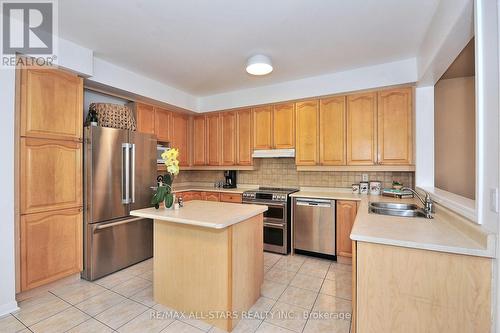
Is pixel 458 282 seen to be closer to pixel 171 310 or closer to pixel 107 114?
pixel 171 310

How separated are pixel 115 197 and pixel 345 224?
289 centimetres

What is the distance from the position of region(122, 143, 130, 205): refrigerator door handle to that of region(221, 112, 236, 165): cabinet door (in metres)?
1.71

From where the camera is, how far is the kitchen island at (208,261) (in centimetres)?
A: 176

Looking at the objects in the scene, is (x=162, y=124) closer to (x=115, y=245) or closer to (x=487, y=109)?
(x=115, y=245)

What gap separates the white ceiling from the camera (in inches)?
74.7

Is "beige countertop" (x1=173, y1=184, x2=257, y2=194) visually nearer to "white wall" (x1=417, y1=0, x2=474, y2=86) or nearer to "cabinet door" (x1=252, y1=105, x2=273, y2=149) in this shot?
"cabinet door" (x1=252, y1=105, x2=273, y2=149)

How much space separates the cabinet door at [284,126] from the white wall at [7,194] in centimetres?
305

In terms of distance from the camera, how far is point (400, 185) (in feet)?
10.1

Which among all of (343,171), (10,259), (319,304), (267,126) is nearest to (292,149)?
(267,126)

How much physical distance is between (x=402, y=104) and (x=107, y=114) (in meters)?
3.67

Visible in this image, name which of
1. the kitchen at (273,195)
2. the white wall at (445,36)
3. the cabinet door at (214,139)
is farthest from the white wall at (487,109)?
the cabinet door at (214,139)

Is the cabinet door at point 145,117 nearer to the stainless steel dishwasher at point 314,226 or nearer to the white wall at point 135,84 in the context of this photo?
the white wall at point 135,84

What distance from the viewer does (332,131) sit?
336 cm

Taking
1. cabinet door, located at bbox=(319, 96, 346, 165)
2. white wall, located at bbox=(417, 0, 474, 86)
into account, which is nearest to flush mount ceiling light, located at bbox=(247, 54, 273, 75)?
cabinet door, located at bbox=(319, 96, 346, 165)
